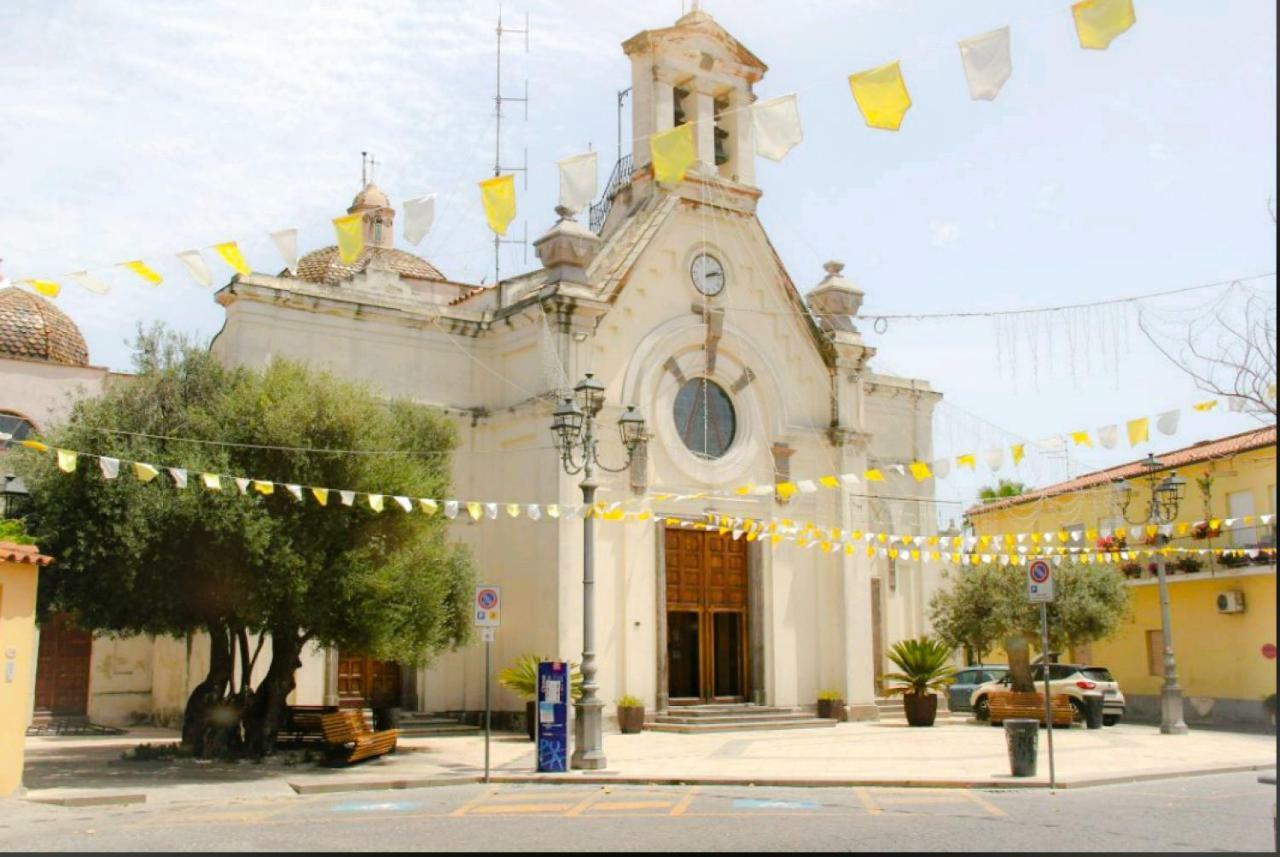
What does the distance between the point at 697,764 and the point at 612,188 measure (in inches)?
623

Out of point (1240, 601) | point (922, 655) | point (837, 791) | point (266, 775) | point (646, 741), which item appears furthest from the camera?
point (1240, 601)

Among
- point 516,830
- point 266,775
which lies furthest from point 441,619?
point 516,830

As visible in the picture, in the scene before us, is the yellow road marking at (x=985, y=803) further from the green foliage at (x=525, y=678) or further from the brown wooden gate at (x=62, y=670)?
the brown wooden gate at (x=62, y=670)

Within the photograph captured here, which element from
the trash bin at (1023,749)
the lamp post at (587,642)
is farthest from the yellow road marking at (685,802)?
the trash bin at (1023,749)

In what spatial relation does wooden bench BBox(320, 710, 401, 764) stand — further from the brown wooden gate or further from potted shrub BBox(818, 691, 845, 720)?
potted shrub BBox(818, 691, 845, 720)

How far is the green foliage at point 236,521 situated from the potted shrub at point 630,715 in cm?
597

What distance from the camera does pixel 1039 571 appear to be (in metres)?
17.0

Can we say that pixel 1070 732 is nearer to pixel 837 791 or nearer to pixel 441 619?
pixel 837 791

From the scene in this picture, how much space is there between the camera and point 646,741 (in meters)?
23.2

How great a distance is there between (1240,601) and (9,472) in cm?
2752

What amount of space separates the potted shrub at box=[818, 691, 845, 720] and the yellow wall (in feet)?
55.9

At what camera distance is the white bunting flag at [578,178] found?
49.9 ft

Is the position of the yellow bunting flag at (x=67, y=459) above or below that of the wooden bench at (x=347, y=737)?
above

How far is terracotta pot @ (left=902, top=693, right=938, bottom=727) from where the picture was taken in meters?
27.5
